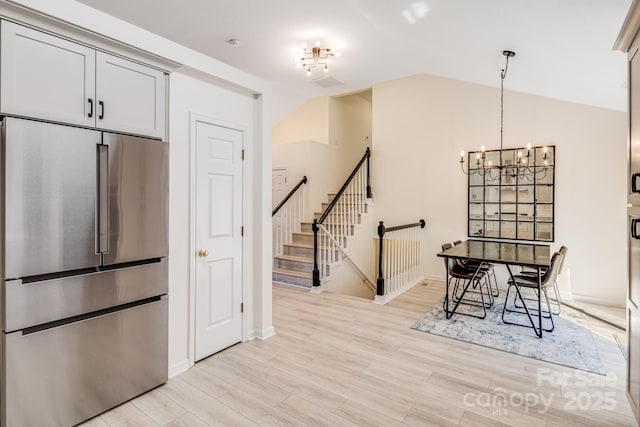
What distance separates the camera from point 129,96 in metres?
2.30

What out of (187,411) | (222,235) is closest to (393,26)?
(222,235)

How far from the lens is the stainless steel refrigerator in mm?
1827

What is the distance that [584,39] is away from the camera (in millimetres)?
2840

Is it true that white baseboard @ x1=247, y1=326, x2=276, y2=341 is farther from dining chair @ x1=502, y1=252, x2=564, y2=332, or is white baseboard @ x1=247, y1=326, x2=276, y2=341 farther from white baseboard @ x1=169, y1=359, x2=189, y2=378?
dining chair @ x1=502, y1=252, x2=564, y2=332

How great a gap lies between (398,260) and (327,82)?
11.2 ft

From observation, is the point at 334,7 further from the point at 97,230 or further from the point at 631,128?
the point at 97,230

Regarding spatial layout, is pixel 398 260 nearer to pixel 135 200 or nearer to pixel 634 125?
pixel 634 125

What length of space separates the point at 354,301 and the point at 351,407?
2405 mm

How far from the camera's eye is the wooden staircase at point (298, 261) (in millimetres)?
5425

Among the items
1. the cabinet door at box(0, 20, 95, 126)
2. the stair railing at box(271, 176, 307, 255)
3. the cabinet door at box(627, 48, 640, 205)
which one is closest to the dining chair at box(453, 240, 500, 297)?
the cabinet door at box(627, 48, 640, 205)

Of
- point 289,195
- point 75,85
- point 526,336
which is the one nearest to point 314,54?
point 289,195

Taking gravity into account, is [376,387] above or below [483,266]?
below

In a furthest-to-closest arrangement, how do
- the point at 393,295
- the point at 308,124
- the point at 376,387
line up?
the point at 308,124 → the point at 393,295 → the point at 376,387

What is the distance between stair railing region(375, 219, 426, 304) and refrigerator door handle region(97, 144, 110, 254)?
319cm
